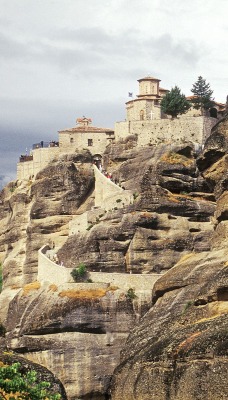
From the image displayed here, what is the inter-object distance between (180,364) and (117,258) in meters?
39.5

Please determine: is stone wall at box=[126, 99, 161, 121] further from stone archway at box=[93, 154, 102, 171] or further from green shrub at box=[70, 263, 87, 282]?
green shrub at box=[70, 263, 87, 282]

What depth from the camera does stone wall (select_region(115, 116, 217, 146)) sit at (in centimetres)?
9921

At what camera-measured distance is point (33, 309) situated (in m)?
83.7

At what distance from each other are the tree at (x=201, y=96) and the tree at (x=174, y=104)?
3069 mm

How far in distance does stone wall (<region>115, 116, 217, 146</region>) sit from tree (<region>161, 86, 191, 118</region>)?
12.6 feet

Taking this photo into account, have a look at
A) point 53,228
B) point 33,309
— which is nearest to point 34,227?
point 53,228

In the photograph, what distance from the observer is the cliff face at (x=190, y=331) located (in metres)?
43.4

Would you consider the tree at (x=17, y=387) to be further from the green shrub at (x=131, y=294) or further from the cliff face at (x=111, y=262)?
the green shrub at (x=131, y=294)

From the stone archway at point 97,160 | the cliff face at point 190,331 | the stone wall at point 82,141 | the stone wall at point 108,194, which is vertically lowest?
the cliff face at point 190,331

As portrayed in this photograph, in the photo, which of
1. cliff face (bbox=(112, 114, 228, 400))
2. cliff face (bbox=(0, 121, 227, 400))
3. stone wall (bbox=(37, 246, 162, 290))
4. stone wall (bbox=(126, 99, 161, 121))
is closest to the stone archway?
cliff face (bbox=(0, 121, 227, 400))

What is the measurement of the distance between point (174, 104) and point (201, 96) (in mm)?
7749

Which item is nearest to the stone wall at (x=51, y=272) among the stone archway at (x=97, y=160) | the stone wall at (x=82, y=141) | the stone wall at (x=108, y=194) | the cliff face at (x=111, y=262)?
the cliff face at (x=111, y=262)

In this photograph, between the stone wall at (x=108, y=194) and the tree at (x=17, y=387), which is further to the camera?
the stone wall at (x=108, y=194)

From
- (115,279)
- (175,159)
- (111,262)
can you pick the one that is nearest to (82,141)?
(175,159)
